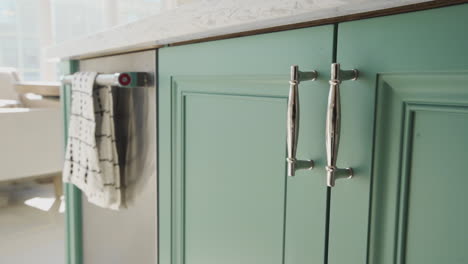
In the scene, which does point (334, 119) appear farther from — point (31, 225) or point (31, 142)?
point (31, 142)

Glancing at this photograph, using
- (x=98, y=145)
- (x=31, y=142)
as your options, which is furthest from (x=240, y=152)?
(x=31, y=142)

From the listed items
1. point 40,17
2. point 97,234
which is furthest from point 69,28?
point 97,234

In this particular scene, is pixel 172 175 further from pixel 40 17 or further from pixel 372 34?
pixel 40 17

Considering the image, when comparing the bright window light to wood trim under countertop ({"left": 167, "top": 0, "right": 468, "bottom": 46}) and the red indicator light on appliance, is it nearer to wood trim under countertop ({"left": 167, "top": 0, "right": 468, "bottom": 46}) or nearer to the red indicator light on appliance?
the red indicator light on appliance

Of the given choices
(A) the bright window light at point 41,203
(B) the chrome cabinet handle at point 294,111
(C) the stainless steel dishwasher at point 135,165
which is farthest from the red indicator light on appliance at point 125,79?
(A) the bright window light at point 41,203

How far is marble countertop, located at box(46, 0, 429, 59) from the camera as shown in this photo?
0.37 m

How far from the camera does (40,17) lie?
4.19 m

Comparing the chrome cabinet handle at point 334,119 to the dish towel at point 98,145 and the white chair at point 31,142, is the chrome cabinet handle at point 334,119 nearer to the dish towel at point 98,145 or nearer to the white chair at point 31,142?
the dish towel at point 98,145

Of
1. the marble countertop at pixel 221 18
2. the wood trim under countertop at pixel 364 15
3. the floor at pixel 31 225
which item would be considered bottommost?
the floor at pixel 31 225

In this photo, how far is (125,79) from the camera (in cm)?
72

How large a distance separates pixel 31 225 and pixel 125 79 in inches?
68.0

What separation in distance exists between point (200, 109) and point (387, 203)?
1.07 ft

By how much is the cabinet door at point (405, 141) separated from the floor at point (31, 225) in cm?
160

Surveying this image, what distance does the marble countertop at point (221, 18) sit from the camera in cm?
37
